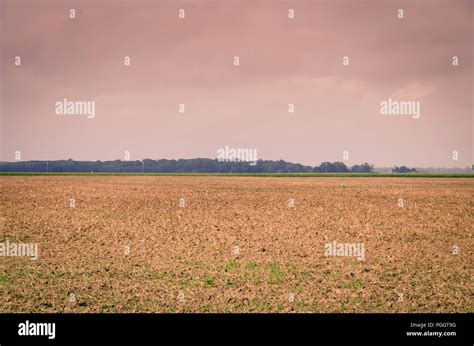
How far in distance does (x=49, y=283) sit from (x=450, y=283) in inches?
603

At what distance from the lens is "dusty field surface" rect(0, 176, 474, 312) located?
49.2 ft

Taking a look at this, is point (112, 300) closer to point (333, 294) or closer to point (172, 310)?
point (172, 310)

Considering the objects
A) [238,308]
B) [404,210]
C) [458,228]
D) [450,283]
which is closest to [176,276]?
[238,308]

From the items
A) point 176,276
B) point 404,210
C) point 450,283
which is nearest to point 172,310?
point 176,276

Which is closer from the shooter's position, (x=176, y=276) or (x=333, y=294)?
(x=333, y=294)

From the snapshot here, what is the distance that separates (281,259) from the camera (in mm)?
20344

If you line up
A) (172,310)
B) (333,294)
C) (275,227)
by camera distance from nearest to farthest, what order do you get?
(172,310) < (333,294) < (275,227)

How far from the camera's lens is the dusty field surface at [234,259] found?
49.2 ft

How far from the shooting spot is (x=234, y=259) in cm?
2041

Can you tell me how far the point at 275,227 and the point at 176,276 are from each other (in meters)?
10.9

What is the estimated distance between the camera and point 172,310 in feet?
46.8

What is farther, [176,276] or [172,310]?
[176,276]

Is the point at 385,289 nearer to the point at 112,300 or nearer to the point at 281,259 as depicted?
the point at 281,259
